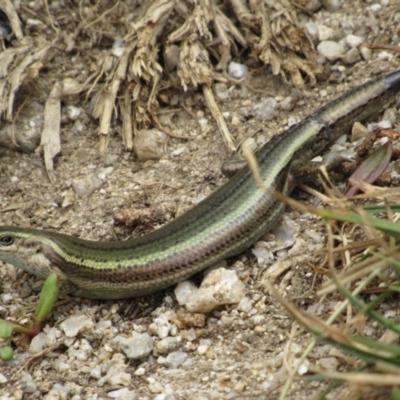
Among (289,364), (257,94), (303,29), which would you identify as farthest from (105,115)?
(289,364)

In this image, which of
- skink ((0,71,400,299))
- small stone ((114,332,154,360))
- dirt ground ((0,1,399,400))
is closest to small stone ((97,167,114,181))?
dirt ground ((0,1,399,400))

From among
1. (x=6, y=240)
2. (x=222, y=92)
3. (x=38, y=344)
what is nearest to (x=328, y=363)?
(x=38, y=344)

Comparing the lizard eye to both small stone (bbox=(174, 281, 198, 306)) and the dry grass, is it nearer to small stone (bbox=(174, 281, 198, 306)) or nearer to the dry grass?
the dry grass

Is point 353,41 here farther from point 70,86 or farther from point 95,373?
point 95,373

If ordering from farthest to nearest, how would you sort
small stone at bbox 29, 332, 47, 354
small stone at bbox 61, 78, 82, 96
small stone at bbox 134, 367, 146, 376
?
small stone at bbox 61, 78, 82, 96 < small stone at bbox 29, 332, 47, 354 < small stone at bbox 134, 367, 146, 376

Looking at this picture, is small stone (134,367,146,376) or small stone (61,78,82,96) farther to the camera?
small stone (61,78,82,96)

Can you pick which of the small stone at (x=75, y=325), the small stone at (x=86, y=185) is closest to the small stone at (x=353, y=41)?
the small stone at (x=86, y=185)
